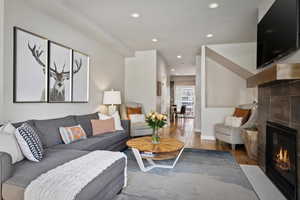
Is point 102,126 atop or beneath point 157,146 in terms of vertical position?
atop

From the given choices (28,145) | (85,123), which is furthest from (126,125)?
(28,145)

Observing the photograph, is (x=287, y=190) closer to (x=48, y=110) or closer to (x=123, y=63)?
(x=48, y=110)

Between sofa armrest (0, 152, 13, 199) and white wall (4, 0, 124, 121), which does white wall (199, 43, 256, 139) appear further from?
sofa armrest (0, 152, 13, 199)

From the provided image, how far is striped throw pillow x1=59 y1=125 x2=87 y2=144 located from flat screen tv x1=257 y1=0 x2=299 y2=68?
3062 millimetres

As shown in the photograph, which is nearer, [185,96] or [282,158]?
[282,158]

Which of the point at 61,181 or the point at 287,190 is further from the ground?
the point at 61,181

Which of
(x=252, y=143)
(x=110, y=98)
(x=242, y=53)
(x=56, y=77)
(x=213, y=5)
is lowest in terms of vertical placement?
(x=252, y=143)

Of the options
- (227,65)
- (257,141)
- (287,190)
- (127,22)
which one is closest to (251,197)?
(287,190)

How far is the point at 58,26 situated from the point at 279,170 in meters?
4.08

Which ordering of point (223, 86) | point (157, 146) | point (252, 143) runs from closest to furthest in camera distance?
point (157, 146) → point (252, 143) → point (223, 86)

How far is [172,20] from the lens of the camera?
350cm

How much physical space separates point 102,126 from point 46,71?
1381mm

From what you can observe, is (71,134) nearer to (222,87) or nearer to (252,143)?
(252,143)

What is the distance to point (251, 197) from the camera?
6.51ft
